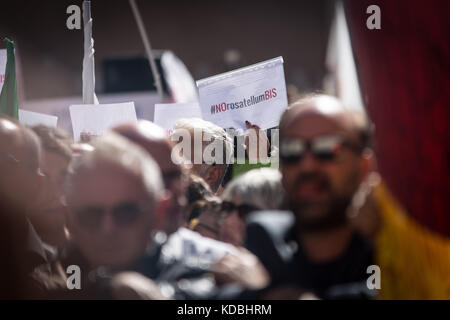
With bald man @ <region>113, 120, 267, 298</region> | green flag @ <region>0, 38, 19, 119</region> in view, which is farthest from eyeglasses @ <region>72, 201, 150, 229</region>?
green flag @ <region>0, 38, 19, 119</region>

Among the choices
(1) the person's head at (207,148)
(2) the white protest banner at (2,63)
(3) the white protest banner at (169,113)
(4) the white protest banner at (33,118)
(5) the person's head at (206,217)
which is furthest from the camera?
(3) the white protest banner at (169,113)

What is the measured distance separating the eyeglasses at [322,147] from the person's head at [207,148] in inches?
62.0

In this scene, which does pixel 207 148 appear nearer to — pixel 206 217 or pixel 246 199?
pixel 206 217

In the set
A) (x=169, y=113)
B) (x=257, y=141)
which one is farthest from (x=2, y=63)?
(x=257, y=141)

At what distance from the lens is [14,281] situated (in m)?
2.63

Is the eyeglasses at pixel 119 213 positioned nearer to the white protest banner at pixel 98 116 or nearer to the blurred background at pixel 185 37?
the white protest banner at pixel 98 116

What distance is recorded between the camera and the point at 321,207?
229 cm

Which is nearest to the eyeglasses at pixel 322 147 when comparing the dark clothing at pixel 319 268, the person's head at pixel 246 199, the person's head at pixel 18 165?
the dark clothing at pixel 319 268

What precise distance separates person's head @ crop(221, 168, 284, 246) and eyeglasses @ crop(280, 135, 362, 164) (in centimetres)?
34

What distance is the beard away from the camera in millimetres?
2277

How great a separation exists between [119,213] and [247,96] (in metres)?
2.63

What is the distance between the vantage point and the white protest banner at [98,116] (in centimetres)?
457
